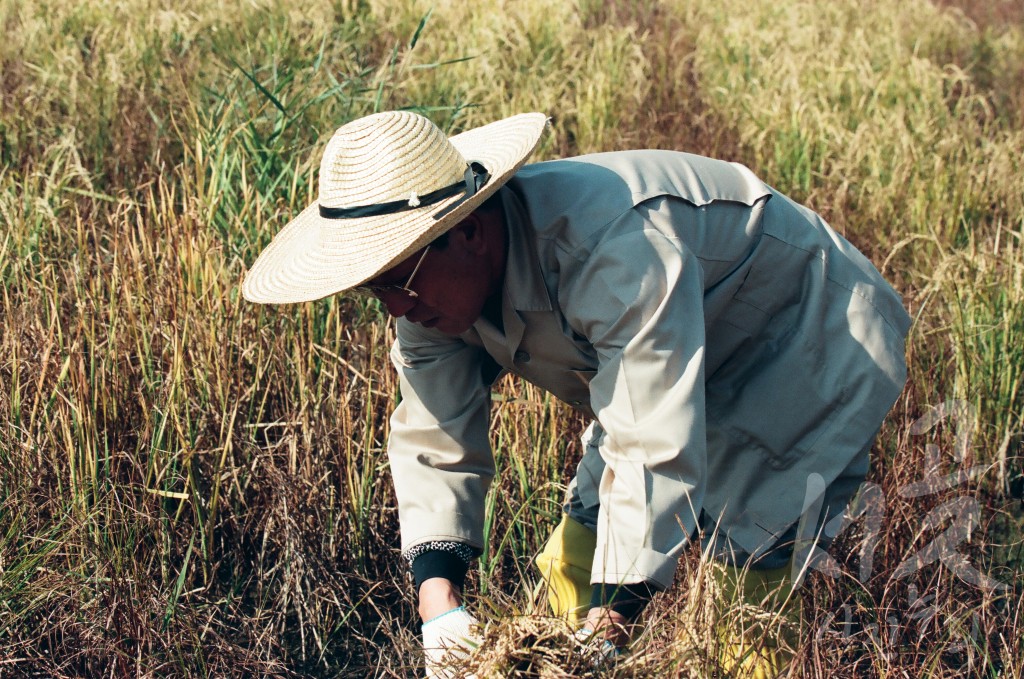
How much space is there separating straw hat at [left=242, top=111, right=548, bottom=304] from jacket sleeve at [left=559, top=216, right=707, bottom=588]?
0.20m

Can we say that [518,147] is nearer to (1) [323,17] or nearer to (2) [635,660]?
(2) [635,660]

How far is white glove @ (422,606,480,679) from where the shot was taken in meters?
1.56

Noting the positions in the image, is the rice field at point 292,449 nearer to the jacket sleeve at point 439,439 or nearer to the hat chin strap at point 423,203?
the jacket sleeve at point 439,439

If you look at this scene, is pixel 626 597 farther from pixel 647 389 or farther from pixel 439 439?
pixel 439 439

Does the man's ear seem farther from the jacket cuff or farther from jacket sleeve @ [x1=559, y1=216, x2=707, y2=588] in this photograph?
the jacket cuff

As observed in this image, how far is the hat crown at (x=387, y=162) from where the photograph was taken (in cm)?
155

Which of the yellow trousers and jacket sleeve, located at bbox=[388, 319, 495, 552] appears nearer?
the yellow trousers

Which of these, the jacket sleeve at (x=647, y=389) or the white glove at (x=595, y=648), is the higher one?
the jacket sleeve at (x=647, y=389)

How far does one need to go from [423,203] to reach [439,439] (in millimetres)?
479

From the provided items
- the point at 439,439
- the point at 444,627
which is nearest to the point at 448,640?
the point at 444,627

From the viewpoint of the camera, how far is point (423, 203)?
60.4 inches

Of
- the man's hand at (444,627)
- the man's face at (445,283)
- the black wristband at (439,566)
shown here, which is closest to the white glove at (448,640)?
the man's hand at (444,627)

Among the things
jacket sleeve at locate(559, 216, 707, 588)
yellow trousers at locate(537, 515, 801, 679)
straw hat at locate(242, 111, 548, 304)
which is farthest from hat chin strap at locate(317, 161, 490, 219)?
yellow trousers at locate(537, 515, 801, 679)

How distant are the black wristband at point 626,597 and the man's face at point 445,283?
1.46 ft
